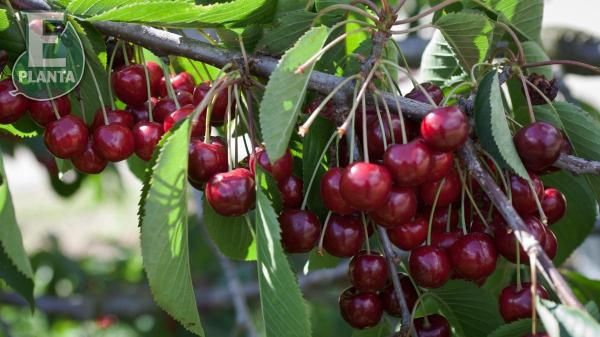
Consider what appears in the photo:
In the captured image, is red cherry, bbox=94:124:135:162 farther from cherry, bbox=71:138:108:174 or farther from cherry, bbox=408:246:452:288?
cherry, bbox=408:246:452:288

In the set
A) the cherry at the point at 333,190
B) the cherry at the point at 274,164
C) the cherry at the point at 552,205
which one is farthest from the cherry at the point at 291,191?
the cherry at the point at 552,205

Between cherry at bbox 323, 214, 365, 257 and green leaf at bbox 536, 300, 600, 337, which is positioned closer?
green leaf at bbox 536, 300, 600, 337

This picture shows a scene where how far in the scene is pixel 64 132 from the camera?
4.96ft

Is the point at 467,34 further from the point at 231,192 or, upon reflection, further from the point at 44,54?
the point at 44,54

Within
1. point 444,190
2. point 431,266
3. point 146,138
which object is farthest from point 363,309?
point 146,138

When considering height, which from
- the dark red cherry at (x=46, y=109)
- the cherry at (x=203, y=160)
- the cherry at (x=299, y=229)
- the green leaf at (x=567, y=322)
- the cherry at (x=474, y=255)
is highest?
the dark red cherry at (x=46, y=109)

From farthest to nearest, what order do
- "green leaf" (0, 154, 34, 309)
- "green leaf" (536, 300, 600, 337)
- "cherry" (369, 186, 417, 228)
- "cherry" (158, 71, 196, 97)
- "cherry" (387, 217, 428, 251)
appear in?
"cherry" (158, 71, 196, 97) → "cherry" (387, 217, 428, 251) → "cherry" (369, 186, 417, 228) → "green leaf" (0, 154, 34, 309) → "green leaf" (536, 300, 600, 337)

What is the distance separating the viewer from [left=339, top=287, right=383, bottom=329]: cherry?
1.51m

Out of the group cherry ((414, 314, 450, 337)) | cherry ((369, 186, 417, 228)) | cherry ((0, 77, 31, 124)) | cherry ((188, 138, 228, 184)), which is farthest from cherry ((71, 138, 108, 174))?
cherry ((414, 314, 450, 337))

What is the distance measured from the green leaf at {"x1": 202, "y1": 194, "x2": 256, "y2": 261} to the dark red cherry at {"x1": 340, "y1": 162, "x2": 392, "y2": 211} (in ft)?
1.42

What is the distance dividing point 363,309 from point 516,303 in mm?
296

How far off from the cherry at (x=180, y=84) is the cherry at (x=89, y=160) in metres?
0.22

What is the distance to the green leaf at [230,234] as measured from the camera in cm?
166

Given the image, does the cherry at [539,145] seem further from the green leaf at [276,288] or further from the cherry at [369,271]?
the green leaf at [276,288]
